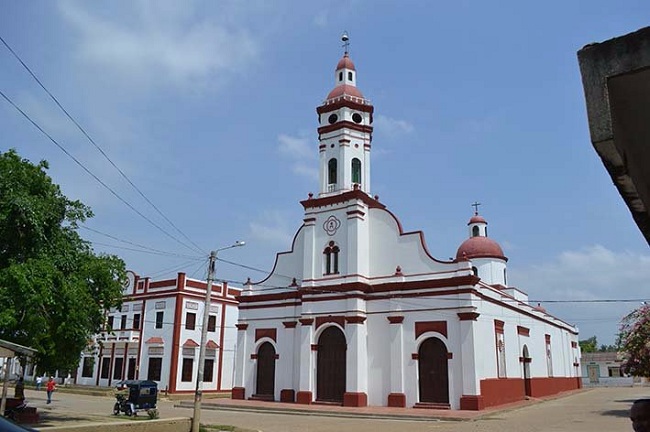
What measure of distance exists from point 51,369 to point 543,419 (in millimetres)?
19036

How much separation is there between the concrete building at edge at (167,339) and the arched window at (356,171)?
48.2 ft

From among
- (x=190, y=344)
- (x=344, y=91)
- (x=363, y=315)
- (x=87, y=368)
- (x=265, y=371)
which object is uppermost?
(x=344, y=91)

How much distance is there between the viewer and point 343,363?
2964 cm

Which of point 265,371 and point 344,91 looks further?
point 344,91

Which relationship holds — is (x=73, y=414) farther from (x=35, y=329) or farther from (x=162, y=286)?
(x=162, y=286)

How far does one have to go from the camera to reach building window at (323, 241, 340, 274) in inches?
1243

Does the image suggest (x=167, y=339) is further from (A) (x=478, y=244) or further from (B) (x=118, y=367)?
(A) (x=478, y=244)

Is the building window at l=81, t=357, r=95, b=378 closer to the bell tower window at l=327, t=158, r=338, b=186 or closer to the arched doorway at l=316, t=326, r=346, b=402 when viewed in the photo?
the arched doorway at l=316, t=326, r=346, b=402

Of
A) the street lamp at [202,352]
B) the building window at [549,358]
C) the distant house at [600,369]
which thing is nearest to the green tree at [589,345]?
the distant house at [600,369]

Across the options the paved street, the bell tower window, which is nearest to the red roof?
the paved street

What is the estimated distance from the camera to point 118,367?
41.0 m

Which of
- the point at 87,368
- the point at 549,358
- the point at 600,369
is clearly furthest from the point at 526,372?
the point at 600,369

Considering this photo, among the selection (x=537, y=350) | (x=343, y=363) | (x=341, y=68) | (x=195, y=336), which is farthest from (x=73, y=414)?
(x=537, y=350)

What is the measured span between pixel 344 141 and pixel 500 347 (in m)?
14.3
